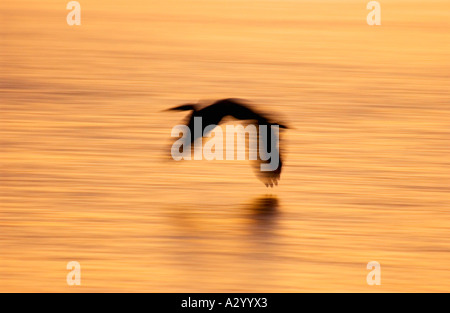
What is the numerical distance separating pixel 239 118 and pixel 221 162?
0.26 meters

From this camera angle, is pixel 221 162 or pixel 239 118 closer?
pixel 239 118

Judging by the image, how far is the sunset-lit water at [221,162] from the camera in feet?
4.62

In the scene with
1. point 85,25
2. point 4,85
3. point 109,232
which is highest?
point 85,25

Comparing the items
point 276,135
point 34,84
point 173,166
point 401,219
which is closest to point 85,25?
point 34,84

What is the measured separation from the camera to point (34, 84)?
2.43m

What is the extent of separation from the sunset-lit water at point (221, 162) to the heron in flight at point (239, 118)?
10 cm

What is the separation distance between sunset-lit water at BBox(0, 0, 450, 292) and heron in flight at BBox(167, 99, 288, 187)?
0.10 metres

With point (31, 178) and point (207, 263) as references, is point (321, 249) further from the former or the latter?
point (31, 178)

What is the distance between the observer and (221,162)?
1.85 metres

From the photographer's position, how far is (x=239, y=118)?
5.27 feet

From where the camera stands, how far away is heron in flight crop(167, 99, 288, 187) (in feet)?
5.21

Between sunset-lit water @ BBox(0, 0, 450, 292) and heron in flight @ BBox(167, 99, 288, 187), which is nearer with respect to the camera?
sunset-lit water @ BBox(0, 0, 450, 292)

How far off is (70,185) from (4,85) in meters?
0.84

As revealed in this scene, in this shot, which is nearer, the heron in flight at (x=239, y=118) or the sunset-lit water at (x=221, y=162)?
the sunset-lit water at (x=221, y=162)
